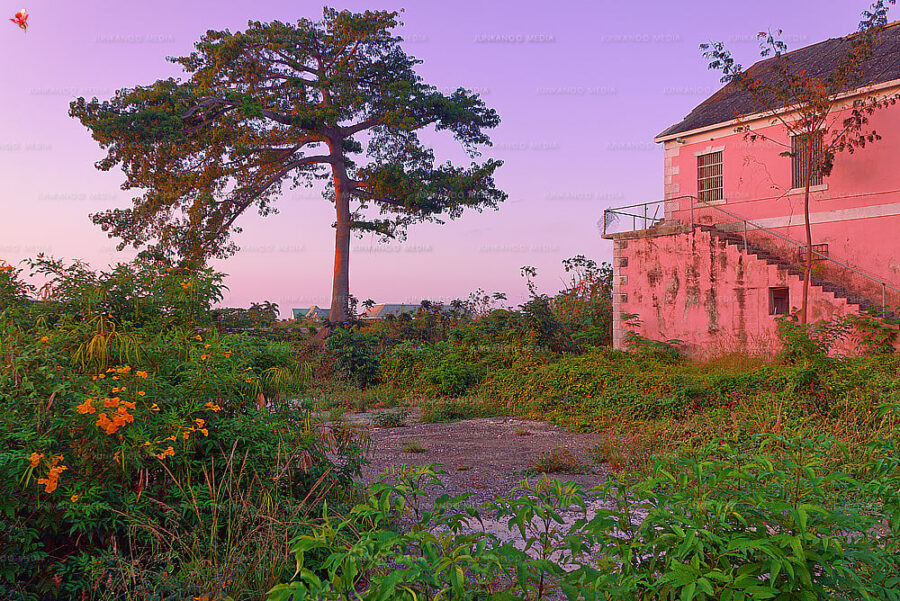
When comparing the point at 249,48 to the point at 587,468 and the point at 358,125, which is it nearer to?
the point at 358,125

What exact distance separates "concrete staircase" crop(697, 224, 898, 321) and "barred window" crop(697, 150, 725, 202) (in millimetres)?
1207

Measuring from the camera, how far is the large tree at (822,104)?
14078 millimetres

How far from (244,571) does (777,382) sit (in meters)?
8.57

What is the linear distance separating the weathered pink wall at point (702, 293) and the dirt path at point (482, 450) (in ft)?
24.3

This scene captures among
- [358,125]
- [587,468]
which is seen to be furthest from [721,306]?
[358,125]

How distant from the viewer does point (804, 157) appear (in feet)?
51.2

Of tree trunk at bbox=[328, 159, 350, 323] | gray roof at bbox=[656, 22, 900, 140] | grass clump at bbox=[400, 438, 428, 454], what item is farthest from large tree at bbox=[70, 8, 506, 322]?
grass clump at bbox=[400, 438, 428, 454]

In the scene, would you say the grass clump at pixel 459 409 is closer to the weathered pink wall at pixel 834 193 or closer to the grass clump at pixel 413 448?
the grass clump at pixel 413 448

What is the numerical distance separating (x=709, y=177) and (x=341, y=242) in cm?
1232

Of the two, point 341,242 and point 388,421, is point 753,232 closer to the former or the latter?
point 388,421

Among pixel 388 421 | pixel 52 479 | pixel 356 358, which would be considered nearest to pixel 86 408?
pixel 52 479

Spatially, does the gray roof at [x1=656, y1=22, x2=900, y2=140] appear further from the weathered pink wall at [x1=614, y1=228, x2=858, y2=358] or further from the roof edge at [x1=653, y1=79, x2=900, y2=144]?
the weathered pink wall at [x1=614, y1=228, x2=858, y2=358]

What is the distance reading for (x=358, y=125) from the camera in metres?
23.2

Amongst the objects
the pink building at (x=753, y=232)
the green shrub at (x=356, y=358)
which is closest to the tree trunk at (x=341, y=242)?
the green shrub at (x=356, y=358)
